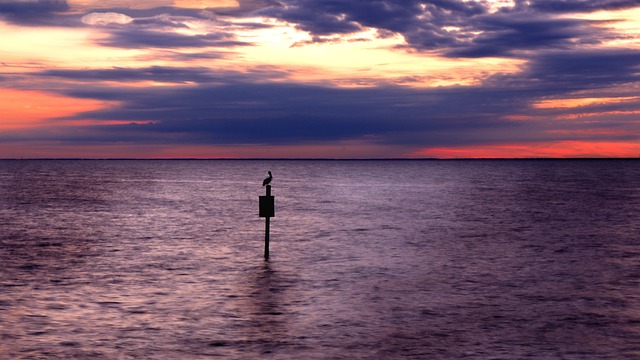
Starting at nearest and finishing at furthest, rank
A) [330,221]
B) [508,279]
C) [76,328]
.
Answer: [76,328] → [508,279] → [330,221]

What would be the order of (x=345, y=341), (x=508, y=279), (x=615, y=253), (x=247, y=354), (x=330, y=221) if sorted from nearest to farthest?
(x=247, y=354) → (x=345, y=341) → (x=508, y=279) → (x=615, y=253) → (x=330, y=221)

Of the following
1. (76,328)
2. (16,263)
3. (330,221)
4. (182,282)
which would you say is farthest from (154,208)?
(76,328)

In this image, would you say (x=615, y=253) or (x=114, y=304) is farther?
(x=615, y=253)

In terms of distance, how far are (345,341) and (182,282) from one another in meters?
9.36

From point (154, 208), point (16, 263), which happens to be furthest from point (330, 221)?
point (16, 263)

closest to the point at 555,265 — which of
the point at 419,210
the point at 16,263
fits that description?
the point at 16,263

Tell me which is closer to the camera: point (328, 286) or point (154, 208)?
point (328, 286)

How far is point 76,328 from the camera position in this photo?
16.4m

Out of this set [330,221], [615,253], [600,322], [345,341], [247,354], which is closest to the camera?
[247,354]

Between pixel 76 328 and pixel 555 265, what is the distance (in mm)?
18686

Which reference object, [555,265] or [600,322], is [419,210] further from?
[600,322]

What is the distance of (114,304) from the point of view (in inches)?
765

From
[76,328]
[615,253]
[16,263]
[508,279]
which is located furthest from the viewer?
[615,253]

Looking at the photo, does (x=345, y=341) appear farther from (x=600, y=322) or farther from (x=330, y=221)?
(x=330, y=221)
